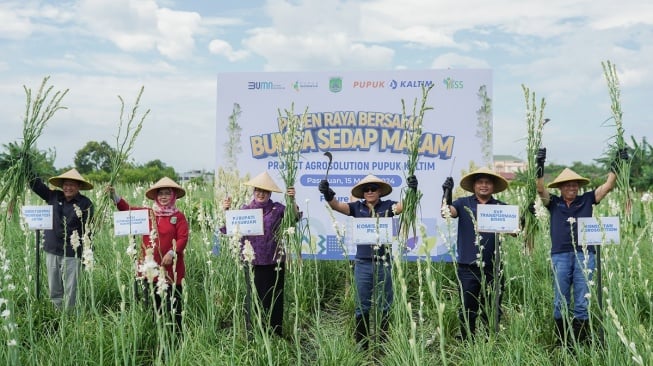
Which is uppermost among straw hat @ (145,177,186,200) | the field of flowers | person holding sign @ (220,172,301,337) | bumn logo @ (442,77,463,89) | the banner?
bumn logo @ (442,77,463,89)

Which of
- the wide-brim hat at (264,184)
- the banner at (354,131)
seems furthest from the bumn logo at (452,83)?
the wide-brim hat at (264,184)

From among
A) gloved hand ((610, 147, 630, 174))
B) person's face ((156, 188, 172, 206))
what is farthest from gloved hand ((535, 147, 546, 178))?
person's face ((156, 188, 172, 206))

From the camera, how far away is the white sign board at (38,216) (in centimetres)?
530

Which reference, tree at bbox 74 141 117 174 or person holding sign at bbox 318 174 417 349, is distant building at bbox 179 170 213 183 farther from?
person holding sign at bbox 318 174 417 349

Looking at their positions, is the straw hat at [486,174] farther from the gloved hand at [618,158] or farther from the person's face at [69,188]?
the person's face at [69,188]

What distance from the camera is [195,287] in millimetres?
5980

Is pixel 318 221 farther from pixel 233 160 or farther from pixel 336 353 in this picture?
pixel 336 353

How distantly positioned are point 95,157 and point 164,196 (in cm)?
351

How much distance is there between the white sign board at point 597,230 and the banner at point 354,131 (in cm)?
204

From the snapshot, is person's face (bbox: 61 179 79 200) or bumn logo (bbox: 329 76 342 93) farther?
bumn logo (bbox: 329 76 342 93)

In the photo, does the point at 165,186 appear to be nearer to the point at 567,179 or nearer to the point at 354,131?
the point at 354,131

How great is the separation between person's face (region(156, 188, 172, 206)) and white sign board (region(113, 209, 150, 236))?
0.47 metres

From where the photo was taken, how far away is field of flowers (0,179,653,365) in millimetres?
3678

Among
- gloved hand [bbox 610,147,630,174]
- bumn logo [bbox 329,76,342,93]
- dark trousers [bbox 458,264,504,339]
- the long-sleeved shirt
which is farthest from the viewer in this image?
bumn logo [bbox 329,76,342,93]
